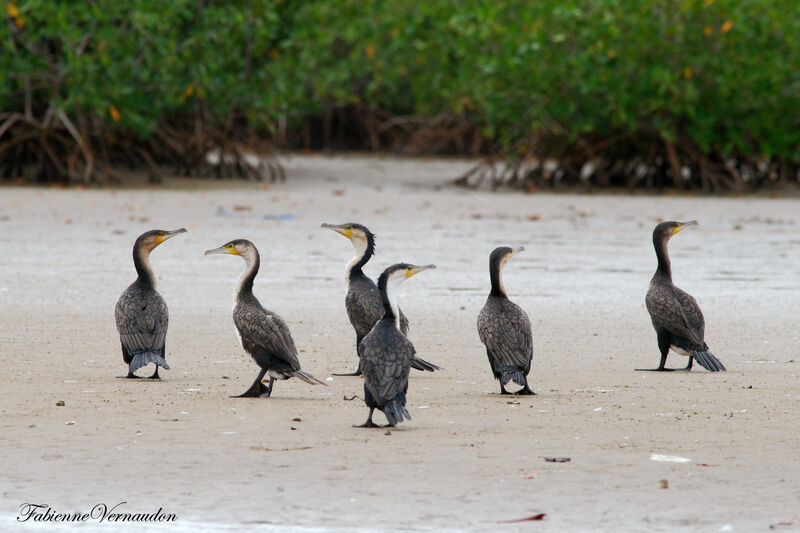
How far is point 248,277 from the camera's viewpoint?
7160 mm

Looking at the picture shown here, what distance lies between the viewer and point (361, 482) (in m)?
4.89

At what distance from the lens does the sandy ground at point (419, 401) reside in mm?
4660

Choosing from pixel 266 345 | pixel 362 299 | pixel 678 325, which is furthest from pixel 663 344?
pixel 266 345

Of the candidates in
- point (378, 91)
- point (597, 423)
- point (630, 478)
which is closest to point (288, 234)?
A: point (597, 423)

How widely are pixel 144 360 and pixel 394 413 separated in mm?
1705

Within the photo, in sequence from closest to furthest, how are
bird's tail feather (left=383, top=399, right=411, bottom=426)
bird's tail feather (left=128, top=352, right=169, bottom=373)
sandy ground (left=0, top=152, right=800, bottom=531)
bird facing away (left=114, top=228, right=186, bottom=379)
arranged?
sandy ground (left=0, top=152, right=800, bottom=531), bird's tail feather (left=383, top=399, right=411, bottom=426), bird's tail feather (left=128, top=352, right=169, bottom=373), bird facing away (left=114, top=228, right=186, bottom=379)

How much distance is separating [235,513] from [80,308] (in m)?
5.14

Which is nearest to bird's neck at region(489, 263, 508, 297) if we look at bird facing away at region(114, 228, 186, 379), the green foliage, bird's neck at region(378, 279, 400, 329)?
bird's neck at region(378, 279, 400, 329)

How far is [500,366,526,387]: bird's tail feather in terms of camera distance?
6.59 m

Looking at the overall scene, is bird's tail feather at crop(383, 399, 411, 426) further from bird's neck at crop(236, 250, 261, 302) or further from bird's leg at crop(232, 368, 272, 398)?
bird's neck at crop(236, 250, 261, 302)

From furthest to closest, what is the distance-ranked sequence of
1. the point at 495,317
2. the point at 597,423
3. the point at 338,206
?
1. the point at 338,206
2. the point at 495,317
3. the point at 597,423

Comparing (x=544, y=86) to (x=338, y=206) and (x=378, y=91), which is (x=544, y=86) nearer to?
(x=338, y=206)
